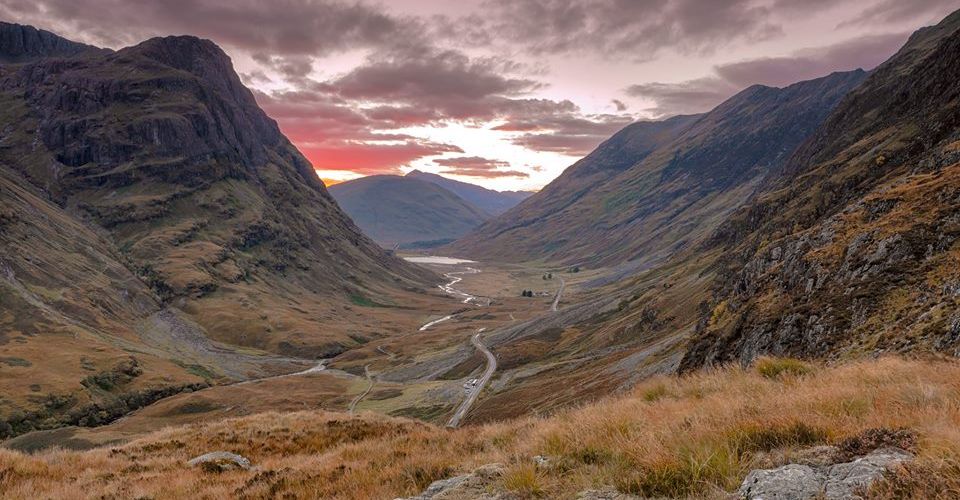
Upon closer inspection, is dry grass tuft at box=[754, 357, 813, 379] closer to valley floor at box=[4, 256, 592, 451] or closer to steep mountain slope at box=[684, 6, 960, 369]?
steep mountain slope at box=[684, 6, 960, 369]

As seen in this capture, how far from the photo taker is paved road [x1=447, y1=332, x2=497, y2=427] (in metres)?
91.4

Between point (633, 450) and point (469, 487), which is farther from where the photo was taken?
point (469, 487)

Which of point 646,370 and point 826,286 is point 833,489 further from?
point 646,370

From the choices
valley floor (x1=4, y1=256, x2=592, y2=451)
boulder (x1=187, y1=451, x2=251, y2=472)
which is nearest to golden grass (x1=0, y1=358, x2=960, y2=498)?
boulder (x1=187, y1=451, x2=251, y2=472)

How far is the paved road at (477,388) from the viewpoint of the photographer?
91.4 meters

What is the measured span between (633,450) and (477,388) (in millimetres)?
106756

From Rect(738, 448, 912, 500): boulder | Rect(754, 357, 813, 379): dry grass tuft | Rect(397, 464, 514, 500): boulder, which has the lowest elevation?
Rect(397, 464, 514, 500): boulder

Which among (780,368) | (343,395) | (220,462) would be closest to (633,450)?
(780,368)

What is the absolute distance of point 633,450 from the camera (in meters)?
8.62

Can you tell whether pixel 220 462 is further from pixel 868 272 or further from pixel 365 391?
Answer: pixel 365 391

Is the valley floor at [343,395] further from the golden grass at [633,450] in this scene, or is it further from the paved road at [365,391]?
the golden grass at [633,450]

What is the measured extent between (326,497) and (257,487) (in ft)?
8.19

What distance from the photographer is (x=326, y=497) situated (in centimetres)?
1058

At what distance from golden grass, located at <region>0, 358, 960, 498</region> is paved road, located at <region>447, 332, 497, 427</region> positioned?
5555 cm
